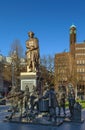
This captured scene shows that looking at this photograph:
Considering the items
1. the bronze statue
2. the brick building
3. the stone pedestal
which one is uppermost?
the brick building

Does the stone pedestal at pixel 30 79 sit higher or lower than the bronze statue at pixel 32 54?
lower

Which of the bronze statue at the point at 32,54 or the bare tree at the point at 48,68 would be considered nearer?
the bronze statue at the point at 32,54

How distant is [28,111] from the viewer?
61.0 ft

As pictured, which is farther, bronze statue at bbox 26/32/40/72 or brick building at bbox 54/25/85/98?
brick building at bbox 54/25/85/98

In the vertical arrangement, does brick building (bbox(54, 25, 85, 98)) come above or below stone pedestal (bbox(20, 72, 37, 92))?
above

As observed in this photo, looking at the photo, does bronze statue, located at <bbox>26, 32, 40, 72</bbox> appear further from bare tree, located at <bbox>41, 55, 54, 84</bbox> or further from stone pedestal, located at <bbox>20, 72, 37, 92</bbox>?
bare tree, located at <bbox>41, 55, 54, 84</bbox>

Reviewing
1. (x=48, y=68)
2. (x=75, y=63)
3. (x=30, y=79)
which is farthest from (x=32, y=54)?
(x=75, y=63)

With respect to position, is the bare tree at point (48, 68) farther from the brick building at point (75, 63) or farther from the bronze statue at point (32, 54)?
the bronze statue at point (32, 54)

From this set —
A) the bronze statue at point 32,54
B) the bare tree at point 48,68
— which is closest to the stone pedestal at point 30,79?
the bronze statue at point 32,54

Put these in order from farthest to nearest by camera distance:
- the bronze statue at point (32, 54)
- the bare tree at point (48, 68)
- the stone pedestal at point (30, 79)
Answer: the bare tree at point (48, 68), the bronze statue at point (32, 54), the stone pedestal at point (30, 79)

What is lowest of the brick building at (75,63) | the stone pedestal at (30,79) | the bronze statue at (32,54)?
the stone pedestal at (30,79)

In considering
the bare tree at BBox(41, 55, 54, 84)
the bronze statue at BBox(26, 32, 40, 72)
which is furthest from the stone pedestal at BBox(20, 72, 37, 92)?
the bare tree at BBox(41, 55, 54, 84)

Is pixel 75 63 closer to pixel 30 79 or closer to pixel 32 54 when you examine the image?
pixel 32 54

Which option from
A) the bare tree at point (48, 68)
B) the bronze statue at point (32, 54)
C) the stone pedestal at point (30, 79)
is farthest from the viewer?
the bare tree at point (48, 68)
